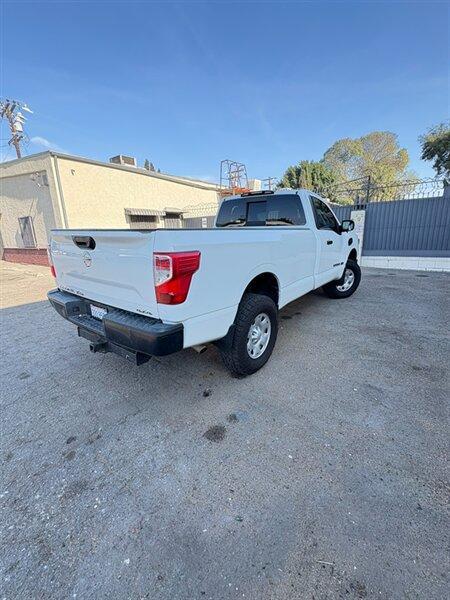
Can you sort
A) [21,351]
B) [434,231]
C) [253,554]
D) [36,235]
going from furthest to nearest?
[36,235], [434,231], [21,351], [253,554]

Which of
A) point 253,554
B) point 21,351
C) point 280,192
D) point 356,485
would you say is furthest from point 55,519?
point 280,192

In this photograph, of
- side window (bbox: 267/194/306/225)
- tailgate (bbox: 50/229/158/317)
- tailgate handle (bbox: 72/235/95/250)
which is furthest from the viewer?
side window (bbox: 267/194/306/225)

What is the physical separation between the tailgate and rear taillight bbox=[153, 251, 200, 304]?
2.6 inches

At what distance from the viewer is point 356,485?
1918 millimetres

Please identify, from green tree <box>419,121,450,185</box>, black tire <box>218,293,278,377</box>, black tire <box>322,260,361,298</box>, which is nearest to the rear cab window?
black tire <box>218,293,278,377</box>

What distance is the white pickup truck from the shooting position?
2.13 m

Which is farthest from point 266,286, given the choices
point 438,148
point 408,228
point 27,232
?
point 438,148

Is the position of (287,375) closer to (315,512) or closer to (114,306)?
Answer: (315,512)

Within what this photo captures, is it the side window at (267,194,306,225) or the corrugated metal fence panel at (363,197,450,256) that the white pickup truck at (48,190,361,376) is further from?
the corrugated metal fence panel at (363,197,450,256)

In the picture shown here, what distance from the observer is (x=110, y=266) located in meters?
2.46

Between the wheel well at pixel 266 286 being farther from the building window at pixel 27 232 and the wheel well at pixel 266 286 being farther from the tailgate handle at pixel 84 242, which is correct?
the building window at pixel 27 232

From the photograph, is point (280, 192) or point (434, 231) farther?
point (434, 231)

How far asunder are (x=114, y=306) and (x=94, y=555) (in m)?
1.70

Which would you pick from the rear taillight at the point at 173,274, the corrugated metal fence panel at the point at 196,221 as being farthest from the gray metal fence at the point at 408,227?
the rear taillight at the point at 173,274
